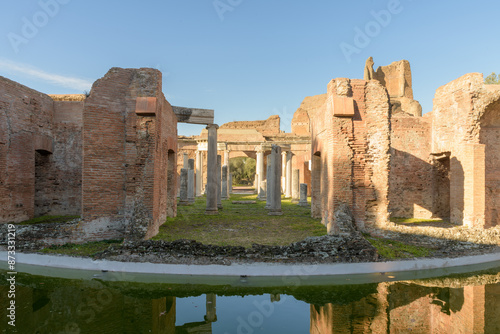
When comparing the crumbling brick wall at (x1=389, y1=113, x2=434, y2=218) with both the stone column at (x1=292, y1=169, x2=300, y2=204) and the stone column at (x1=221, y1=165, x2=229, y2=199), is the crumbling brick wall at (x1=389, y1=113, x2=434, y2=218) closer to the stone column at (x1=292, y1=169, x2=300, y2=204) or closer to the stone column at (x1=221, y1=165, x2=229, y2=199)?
the stone column at (x1=292, y1=169, x2=300, y2=204)

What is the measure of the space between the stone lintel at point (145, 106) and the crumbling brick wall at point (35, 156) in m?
5.17

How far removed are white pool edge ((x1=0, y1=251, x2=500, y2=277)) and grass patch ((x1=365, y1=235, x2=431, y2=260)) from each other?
1.02 ft

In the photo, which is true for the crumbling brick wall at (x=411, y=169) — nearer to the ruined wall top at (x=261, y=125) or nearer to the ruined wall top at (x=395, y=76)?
the ruined wall top at (x=395, y=76)

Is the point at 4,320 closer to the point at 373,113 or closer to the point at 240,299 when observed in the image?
the point at 240,299

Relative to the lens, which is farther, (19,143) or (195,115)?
(195,115)

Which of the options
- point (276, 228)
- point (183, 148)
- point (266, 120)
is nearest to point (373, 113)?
point (276, 228)

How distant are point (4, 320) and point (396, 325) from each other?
5180 millimetres

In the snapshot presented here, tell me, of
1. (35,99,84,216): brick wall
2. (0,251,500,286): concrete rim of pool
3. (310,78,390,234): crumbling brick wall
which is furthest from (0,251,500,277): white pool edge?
(35,99,84,216): brick wall

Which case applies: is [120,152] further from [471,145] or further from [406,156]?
[406,156]

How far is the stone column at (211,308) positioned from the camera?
171 inches

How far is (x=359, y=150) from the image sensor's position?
8.63m

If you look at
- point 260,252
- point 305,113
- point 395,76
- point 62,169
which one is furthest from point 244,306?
point 305,113

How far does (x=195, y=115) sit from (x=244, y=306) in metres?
9.15

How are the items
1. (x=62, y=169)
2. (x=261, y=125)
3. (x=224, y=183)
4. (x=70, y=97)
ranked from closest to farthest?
(x=62, y=169)
(x=70, y=97)
(x=224, y=183)
(x=261, y=125)
